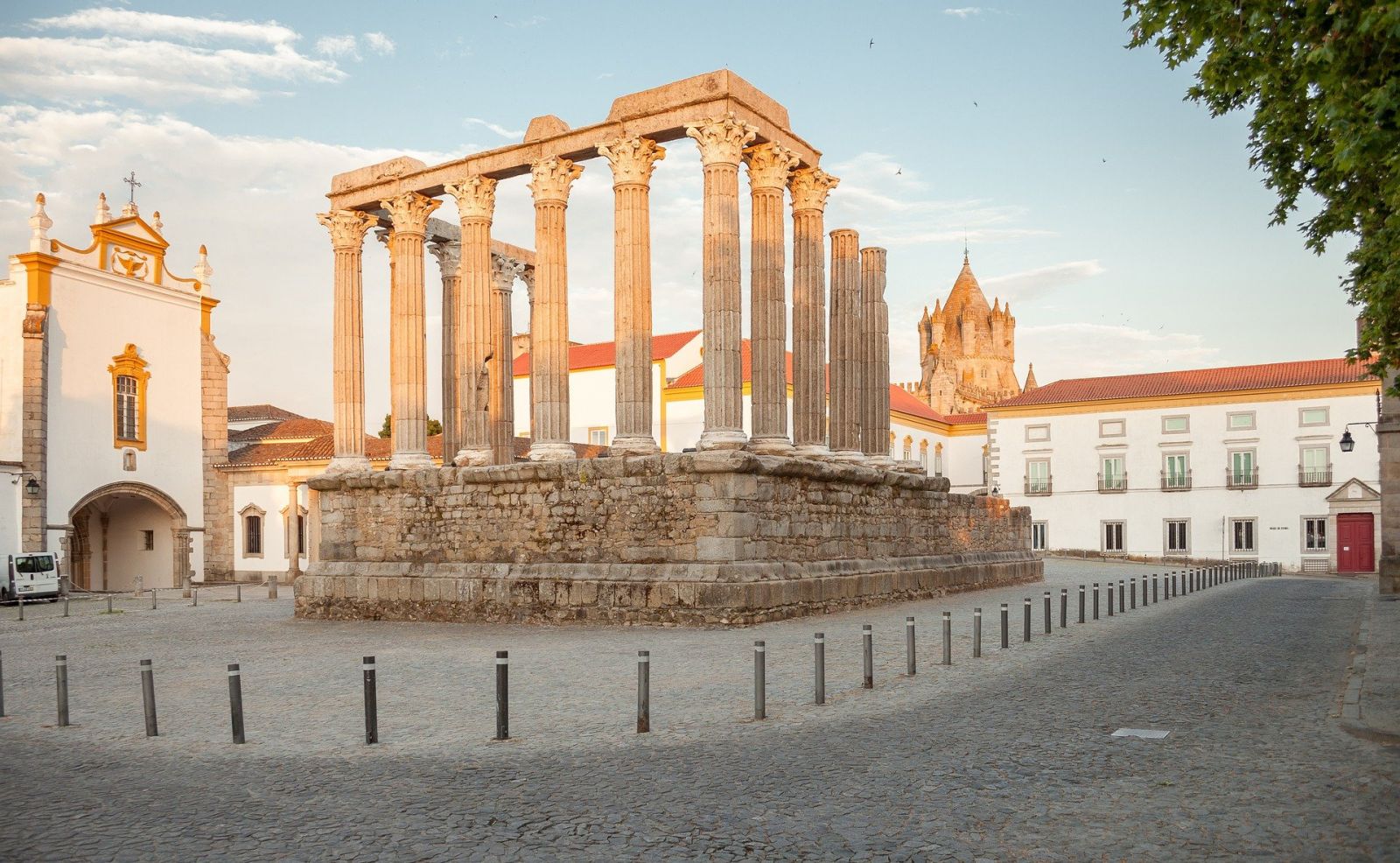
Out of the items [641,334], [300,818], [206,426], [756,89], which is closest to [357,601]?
[641,334]

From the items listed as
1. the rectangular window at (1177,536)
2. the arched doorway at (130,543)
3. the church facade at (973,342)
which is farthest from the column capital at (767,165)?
the church facade at (973,342)

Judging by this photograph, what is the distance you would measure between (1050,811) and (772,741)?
2632 mm

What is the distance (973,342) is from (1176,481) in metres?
49.4

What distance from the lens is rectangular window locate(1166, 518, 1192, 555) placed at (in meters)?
54.2

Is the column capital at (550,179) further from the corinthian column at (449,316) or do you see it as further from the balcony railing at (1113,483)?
the balcony railing at (1113,483)

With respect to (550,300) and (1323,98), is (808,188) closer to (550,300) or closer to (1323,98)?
(550,300)

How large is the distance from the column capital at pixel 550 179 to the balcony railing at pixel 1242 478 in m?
42.2

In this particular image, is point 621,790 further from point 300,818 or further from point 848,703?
point 848,703

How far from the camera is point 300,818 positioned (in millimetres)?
6559

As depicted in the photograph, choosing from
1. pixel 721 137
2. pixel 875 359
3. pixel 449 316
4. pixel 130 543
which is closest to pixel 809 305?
pixel 875 359


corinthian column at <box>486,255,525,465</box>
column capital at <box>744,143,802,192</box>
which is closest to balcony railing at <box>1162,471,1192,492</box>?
corinthian column at <box>486,255,525,465</box>

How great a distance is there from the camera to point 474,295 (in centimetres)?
2284

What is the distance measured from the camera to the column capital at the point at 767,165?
2086cm

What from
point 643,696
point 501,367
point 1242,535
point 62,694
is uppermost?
point 501,367
